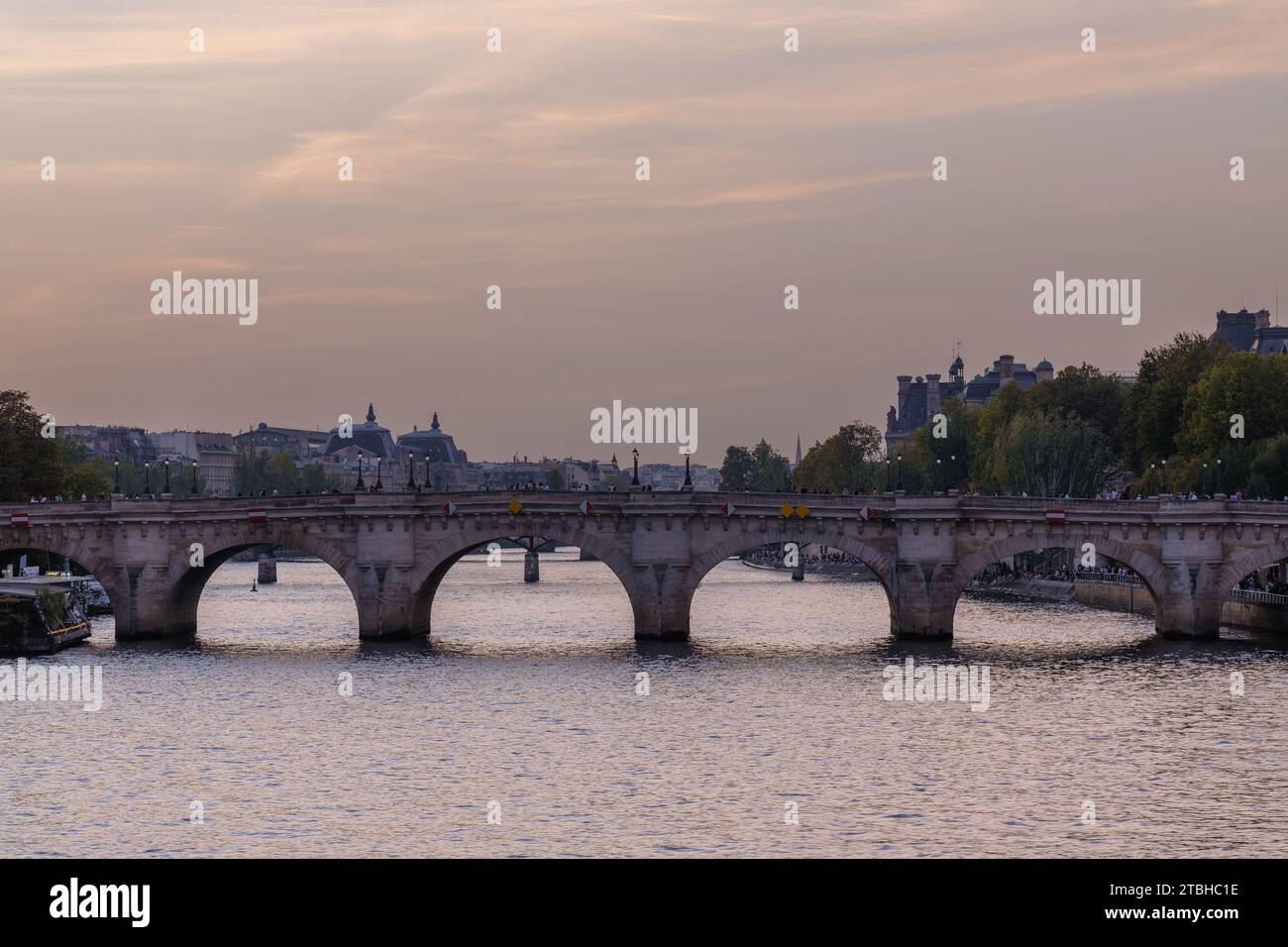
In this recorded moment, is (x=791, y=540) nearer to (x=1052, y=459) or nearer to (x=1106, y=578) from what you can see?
(x=1106, y=578)

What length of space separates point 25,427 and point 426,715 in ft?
223

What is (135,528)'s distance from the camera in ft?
288

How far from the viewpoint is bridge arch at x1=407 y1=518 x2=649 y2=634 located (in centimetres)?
8475

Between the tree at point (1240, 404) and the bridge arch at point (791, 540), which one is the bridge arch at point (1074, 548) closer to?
the bridge arch at point (791, 540)

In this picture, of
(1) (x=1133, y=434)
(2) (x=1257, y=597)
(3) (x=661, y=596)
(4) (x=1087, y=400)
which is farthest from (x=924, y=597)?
(4) (x=1087, y=400)

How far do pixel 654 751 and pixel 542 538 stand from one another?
111 ft

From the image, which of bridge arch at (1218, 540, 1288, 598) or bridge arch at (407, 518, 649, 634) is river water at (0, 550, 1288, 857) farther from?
bridge arch at (1218, 540, 1288, 598)

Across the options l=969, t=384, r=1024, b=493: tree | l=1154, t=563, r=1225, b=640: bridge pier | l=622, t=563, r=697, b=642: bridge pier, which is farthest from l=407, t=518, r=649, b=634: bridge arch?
l=969, t=384, r=1024, b=493: tree

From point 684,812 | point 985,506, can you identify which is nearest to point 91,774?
point 684,812

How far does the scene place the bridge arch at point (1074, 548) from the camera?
8162 cm

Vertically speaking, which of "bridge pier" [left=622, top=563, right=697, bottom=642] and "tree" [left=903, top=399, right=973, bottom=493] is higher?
"tree" [left=903, top=399, right=973, bottom=493]

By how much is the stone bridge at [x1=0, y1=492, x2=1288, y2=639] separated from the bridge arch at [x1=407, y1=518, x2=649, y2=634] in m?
→ 0.09
